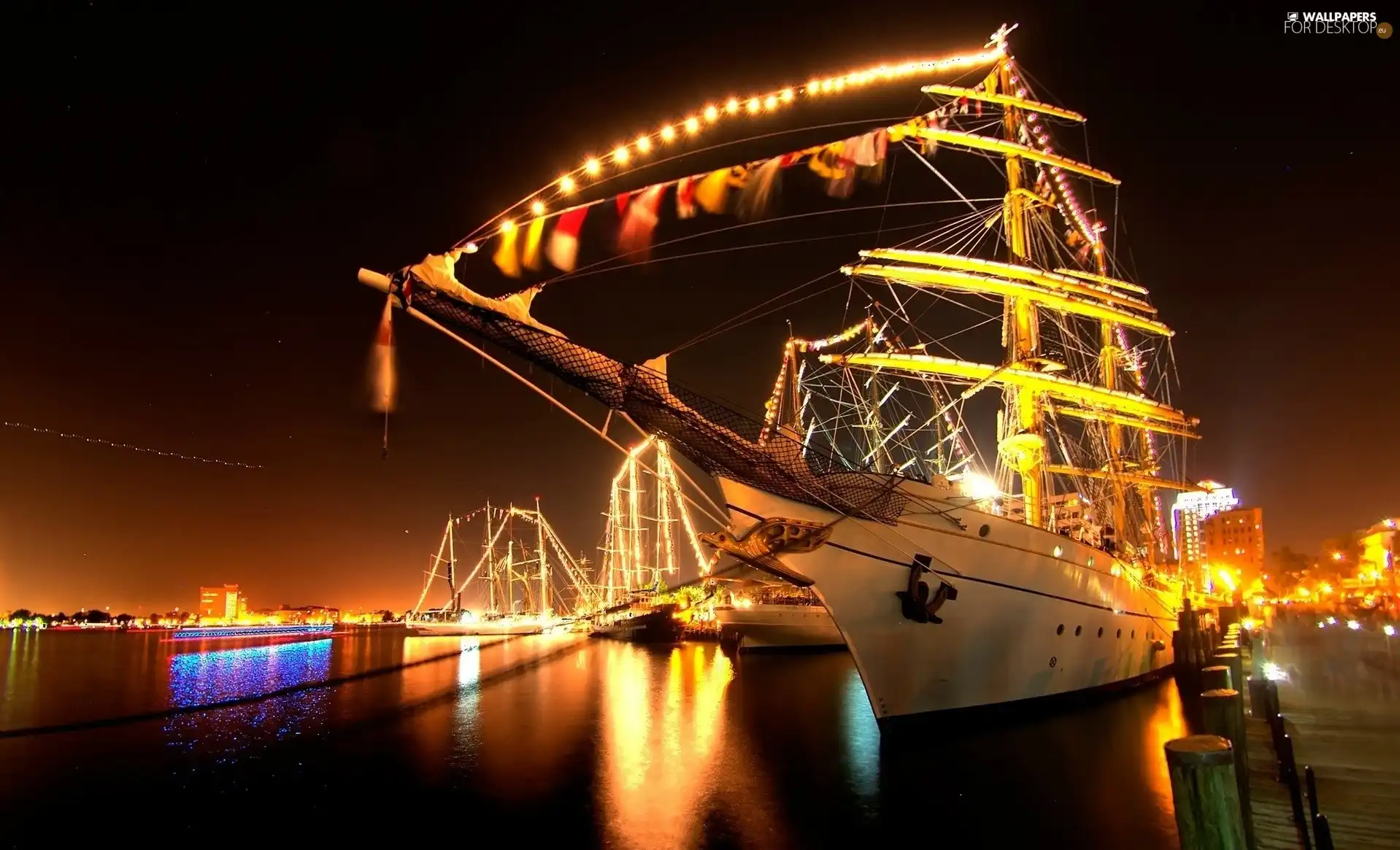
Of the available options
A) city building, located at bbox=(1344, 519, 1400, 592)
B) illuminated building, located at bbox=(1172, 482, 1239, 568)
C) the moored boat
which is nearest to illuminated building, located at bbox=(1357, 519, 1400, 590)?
city building, located at bbox=(1344, 519, 1400, 592)

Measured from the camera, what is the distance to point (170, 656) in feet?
222

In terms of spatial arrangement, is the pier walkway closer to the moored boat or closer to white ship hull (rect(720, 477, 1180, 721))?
white ship hull (rect(720, 477, 1180, 721))

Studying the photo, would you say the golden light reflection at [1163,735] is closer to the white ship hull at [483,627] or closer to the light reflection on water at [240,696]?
the light reflection on water at [240,696]

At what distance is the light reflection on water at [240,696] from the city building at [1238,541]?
134334 mm

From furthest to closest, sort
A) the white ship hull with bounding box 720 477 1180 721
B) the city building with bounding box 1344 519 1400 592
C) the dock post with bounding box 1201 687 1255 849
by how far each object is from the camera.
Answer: the city building with bounding box 1344 519 1400 592, the white ship hull with bounding box 720 477 1180 721, the dock post with bounding box 1201 687 1255 849

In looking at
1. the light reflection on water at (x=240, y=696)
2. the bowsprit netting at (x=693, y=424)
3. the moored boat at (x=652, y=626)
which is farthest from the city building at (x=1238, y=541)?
the bowsprit netting at (x=693, y=424)

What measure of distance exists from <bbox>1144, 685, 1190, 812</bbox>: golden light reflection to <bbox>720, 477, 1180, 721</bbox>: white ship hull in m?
2.45

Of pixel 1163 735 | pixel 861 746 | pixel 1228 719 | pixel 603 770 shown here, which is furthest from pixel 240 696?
pixel 1228 719

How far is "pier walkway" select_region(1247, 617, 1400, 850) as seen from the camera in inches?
346

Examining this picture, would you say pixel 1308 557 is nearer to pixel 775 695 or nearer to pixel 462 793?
pixel 775 695

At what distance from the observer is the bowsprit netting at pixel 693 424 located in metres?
11.5

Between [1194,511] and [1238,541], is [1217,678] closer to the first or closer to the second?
[1194,511]

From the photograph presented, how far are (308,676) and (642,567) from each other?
32104 millimetres

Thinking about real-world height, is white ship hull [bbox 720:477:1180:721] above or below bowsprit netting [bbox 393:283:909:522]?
below
